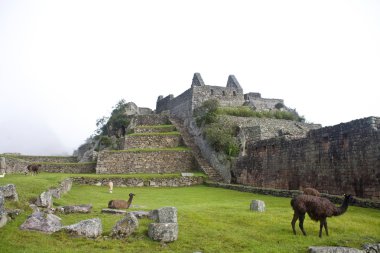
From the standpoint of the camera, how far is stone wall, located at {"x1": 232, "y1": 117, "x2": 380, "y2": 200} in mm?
16141

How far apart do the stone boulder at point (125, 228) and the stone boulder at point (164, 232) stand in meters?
0.57

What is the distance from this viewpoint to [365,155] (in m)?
16.4

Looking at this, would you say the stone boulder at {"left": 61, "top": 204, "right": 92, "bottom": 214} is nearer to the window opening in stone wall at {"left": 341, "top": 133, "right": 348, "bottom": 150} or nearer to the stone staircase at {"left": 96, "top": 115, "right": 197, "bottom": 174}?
the window opening in stone wall at {"left": 341, "top": 133, "right": 348, "bottom": 150}

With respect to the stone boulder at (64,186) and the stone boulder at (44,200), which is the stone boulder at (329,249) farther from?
the stone boulder at (64,186)

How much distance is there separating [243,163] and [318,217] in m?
18.5

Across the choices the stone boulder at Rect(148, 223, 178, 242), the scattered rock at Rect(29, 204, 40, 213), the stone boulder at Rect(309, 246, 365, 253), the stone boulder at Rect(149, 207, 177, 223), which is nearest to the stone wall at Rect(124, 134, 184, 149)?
the scattered rock at Rect(29, 204, 40, 213)

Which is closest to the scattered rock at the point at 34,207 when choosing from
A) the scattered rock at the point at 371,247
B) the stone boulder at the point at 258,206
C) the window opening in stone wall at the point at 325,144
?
the stone boulder at the point at 258,206

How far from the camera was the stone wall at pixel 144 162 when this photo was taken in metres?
32.5

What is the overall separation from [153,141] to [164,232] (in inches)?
1067

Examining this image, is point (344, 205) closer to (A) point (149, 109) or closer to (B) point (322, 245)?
(B) point (322, 245)

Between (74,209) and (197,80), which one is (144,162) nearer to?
(197,80)

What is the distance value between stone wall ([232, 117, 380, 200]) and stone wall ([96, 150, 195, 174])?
847 cm

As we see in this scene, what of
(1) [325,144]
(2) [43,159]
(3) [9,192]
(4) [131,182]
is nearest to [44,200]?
(3) [9,192]

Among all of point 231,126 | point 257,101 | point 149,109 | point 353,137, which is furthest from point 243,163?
point 149,109
